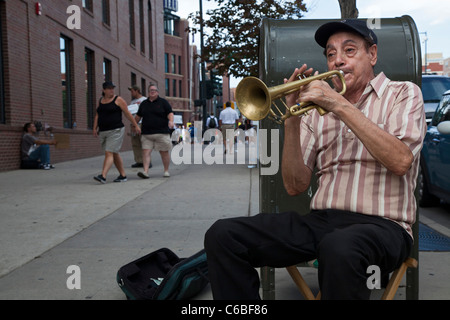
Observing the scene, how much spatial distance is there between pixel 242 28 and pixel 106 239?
7.35 meters

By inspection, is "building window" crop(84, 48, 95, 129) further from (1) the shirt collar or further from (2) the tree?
(1) the shirt collar

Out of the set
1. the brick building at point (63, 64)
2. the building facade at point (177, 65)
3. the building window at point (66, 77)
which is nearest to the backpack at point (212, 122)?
the brick building at point (63, 64)

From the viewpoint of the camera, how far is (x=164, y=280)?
2.92m

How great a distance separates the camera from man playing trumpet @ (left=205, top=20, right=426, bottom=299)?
1879 millimetres

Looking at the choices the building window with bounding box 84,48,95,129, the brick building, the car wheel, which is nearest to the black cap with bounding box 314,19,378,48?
the car wheel

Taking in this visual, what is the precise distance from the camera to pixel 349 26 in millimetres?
2303

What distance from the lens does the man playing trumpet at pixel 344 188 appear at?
188 cm

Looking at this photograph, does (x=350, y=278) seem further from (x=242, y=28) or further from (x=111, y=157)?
(x=242, y=28)

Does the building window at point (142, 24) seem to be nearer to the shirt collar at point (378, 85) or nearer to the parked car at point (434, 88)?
the parked car at point (434, 88)

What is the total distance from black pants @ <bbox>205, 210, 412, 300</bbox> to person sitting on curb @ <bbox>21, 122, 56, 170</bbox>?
34.7 feet

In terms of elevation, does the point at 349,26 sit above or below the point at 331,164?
above

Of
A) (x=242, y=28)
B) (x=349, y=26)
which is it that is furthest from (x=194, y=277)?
(x=242, y=28)

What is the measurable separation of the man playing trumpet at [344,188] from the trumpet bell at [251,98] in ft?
0.43

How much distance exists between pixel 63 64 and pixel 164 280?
1334 cm
